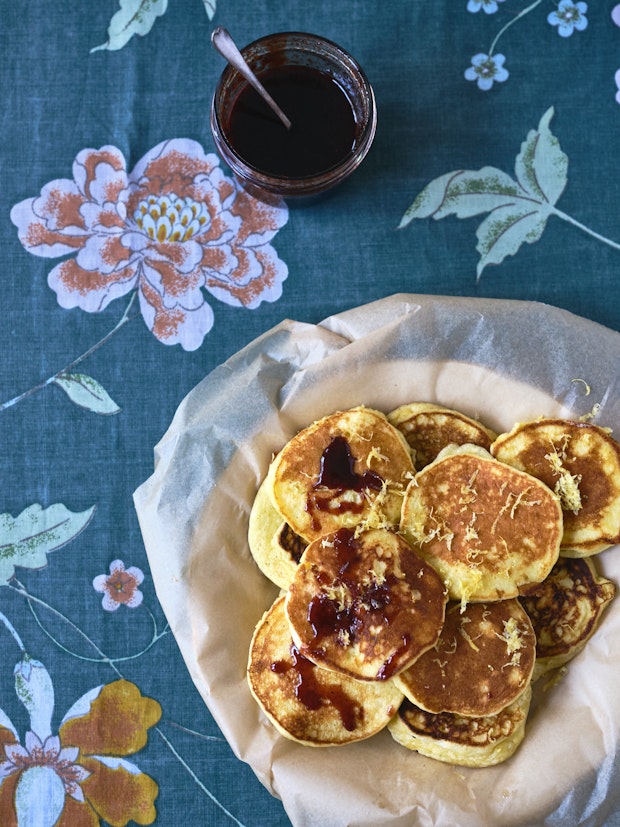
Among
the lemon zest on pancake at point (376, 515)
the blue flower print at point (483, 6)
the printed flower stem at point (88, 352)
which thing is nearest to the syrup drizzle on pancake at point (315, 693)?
the lemon zest on pancake at point (376, 515)

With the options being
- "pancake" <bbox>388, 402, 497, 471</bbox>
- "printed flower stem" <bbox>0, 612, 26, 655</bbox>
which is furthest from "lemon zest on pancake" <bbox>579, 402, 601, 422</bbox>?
"printed flower stem" <bbox>0, 612, 26, 655</bbox>

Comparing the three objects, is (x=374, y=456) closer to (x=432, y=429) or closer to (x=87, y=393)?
(x=432, y=429)

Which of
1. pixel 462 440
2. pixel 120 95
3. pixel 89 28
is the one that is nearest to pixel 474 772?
pixel 462 440

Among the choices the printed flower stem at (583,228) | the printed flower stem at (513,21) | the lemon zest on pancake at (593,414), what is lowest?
the lemon zest on pancake at (593,414)

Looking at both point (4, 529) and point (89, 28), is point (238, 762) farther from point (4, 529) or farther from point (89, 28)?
point (89, 28)

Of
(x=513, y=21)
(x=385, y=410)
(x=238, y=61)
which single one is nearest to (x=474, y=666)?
(x=385, y=410)

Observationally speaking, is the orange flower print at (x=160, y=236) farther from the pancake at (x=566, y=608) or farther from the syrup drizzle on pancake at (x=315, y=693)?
the pancake at (x=566, y=608)

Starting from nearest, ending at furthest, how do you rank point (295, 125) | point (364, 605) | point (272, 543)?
point (364, 605) → point (272, 543) → point (295, 125)
